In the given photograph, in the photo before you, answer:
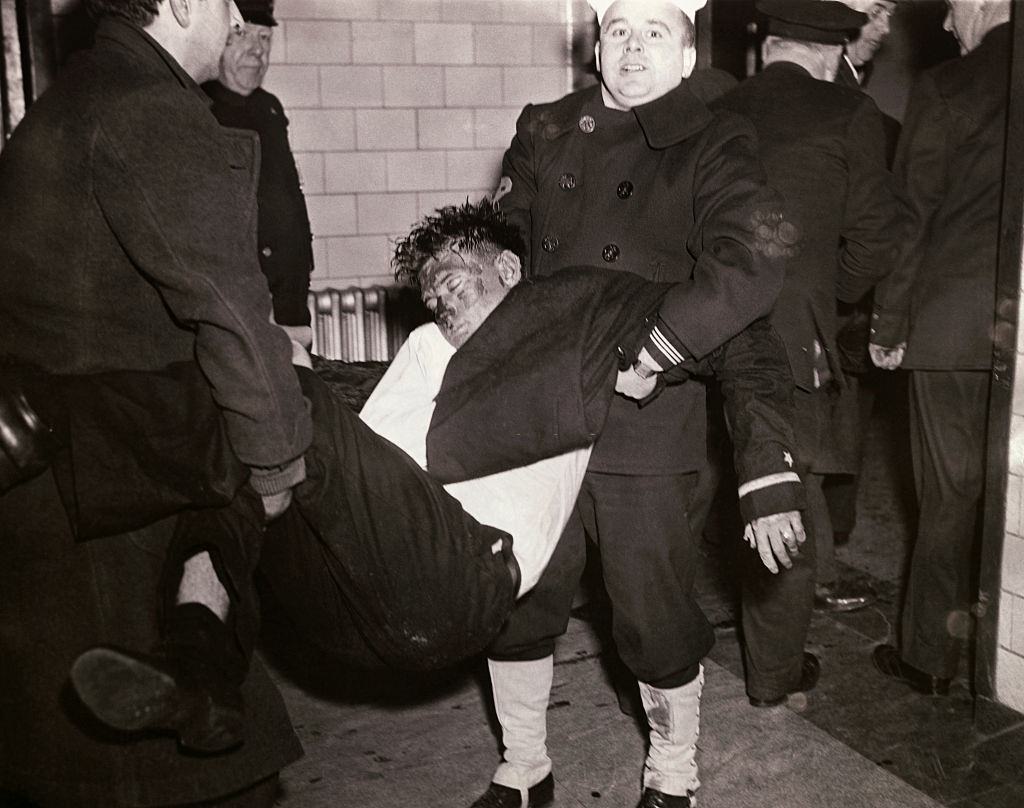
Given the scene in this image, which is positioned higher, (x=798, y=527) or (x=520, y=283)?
(x=520, y=283)

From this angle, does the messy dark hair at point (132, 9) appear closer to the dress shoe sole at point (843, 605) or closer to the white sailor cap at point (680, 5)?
the white sailor cap at point (680, 5)

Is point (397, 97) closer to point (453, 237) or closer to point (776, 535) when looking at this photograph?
point (453, 237)

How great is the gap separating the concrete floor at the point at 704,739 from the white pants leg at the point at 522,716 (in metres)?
0.14

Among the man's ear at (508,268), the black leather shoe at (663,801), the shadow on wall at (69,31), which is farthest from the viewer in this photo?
the shadow on wall at (69,31)

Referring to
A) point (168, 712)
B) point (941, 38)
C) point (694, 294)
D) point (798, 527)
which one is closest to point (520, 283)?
point (694, 294)

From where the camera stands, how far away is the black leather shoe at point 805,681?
327cm

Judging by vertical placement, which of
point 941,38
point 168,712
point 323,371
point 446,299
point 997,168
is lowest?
point 168,712

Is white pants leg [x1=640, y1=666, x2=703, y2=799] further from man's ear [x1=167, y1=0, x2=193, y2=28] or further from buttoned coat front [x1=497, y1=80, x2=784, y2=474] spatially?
man's ear [x1=167, y1=0, x2=193, y2=28]

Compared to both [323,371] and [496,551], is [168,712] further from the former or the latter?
[323,371]

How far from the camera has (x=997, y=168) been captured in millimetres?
3027

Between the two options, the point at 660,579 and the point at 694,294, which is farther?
the point at 660,579

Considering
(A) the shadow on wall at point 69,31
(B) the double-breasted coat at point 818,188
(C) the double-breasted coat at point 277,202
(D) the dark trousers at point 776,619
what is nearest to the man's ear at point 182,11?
(B) the double-breasted coat at point 818,188

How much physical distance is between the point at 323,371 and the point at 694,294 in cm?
118

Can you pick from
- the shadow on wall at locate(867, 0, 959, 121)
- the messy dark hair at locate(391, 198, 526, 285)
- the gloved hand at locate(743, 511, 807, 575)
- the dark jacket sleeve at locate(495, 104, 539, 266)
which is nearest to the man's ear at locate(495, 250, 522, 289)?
the messy dark hair at locate(391, 198, 526, 285)
